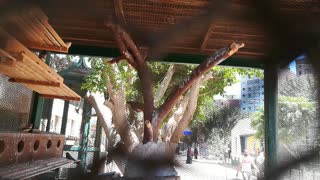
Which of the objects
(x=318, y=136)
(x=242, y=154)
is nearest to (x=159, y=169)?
(x=318, y=136)

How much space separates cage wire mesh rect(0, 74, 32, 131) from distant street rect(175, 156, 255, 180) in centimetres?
76

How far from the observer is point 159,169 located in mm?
450

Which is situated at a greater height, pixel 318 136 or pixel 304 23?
pixel 304 23

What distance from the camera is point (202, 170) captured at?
57 cm

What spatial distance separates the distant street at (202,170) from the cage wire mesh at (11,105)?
76 centimetres

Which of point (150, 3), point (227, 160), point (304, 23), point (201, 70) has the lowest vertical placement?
point (227, 160)

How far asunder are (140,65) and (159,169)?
51 cm

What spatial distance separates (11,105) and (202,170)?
0.85m

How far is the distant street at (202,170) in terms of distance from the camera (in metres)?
0.48

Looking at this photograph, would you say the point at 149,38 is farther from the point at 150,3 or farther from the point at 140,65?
the point at 150,3

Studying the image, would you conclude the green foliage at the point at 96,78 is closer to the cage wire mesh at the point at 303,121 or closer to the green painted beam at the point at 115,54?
the green painted beam at the point at 115,54

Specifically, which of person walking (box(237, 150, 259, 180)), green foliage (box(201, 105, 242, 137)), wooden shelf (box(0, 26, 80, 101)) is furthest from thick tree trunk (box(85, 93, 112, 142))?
green foliage (box(201, 105, 242, 137))

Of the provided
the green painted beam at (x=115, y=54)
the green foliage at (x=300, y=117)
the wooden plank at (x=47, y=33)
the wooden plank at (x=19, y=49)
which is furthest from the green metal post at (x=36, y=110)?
the green foliage at (x=300, y=117)

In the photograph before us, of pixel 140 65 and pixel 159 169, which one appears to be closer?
pixel 159 169
